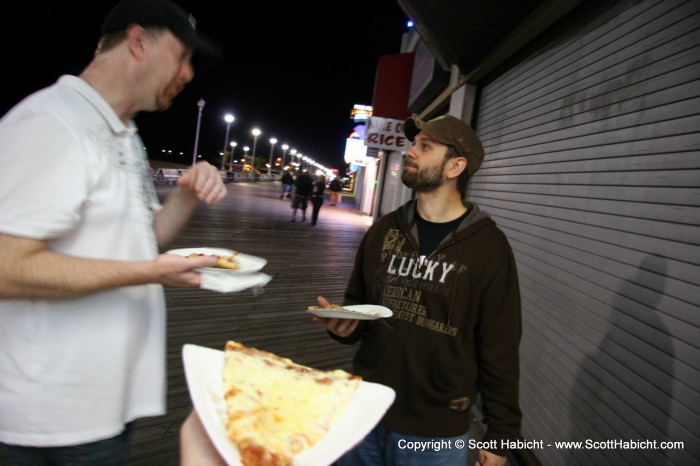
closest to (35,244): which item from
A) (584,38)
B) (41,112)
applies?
(41,112)

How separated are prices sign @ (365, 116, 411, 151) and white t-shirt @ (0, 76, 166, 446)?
306 inches

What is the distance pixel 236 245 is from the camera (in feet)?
34.0

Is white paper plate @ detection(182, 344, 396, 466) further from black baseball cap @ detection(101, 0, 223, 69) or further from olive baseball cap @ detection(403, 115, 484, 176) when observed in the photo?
olive baseball cap @ detection(403, 115, 484, 176)

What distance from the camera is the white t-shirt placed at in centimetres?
115

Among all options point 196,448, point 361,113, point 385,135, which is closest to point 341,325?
point 196,448

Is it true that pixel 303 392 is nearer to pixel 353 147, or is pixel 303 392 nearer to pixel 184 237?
pixel 184 237

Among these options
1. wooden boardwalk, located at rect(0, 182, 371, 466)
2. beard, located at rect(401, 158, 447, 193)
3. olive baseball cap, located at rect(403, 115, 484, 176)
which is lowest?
wooden boardwalk, located at rect(0, 182, 371, 466)

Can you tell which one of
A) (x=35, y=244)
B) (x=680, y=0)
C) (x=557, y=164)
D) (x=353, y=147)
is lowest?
(x=35, y=244)

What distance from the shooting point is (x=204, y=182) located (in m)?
1.80

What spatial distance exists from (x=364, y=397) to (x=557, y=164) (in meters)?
3.59

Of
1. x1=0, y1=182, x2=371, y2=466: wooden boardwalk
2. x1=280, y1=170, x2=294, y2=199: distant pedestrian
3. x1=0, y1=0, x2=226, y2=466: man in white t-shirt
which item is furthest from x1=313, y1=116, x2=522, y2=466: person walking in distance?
x1=280, y1=170, x2=294, y2=199: distant pedestrian

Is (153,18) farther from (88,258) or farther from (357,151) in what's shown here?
(357,151)

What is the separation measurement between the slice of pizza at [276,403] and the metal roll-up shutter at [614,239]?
2.16 m

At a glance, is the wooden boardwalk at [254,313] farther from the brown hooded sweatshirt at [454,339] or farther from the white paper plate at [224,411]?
the white paper plate at [224,411]
